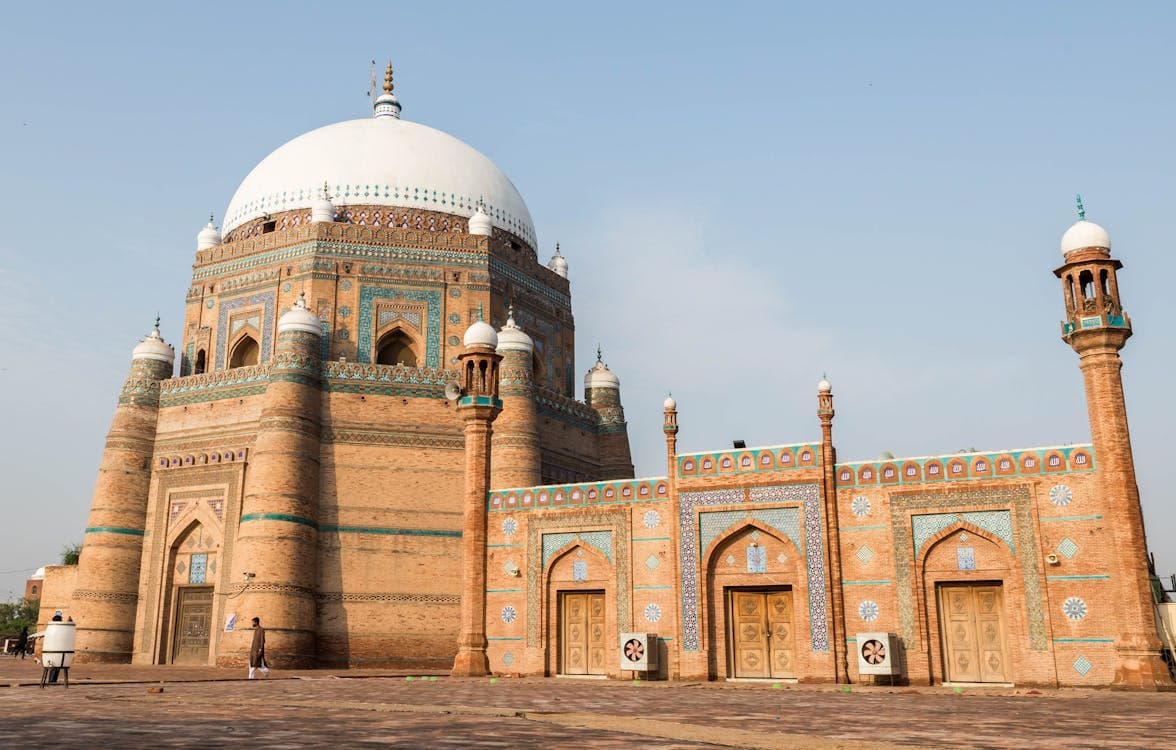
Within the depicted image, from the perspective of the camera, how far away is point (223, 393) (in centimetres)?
2708

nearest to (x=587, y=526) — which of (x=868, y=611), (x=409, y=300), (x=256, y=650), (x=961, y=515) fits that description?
(x=868, y=611)

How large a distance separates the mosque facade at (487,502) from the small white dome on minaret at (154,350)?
7 cm

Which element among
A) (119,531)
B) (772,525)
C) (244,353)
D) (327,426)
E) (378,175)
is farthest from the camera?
(378,175)

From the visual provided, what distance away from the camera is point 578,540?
20719mm

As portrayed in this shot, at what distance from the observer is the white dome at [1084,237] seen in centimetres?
1775

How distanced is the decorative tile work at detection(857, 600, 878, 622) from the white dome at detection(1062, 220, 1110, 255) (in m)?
6.99

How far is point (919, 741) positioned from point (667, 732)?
5.97 ft

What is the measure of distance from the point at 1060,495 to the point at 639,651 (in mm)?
7788

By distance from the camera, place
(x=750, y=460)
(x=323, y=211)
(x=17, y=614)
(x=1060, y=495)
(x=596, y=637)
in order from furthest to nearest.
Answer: (x=17, y=614)
(x=323, y=211)
(x=596, y=637)
(x=750, y=460)
(x=1060, y=495)

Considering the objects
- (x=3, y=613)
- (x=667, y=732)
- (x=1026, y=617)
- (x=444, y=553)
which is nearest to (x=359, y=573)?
(x=444, y=553)

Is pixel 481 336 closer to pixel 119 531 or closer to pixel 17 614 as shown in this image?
pixel 119 531

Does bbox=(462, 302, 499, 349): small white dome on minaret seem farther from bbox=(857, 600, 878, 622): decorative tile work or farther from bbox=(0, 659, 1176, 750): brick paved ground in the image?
bbox=(857, 600, 878, 622): decorative tile work

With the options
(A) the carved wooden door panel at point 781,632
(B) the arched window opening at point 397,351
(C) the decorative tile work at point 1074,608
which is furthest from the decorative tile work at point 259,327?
(C) the decorative tile work at point 1074,608

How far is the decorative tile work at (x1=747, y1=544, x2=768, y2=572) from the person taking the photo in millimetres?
18984
